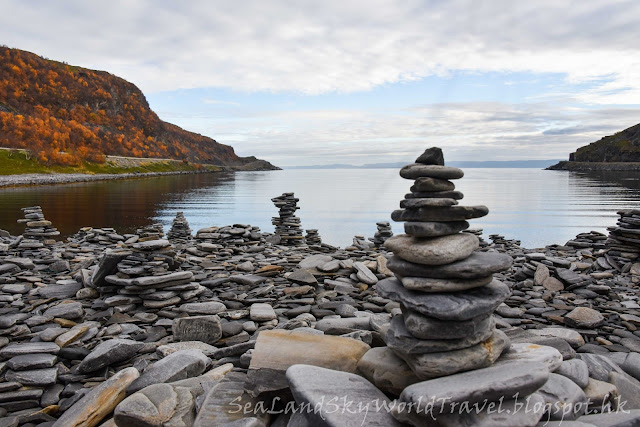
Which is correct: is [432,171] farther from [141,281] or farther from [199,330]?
[141,281]

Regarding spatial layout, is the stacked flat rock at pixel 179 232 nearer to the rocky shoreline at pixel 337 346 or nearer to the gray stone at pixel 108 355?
the rocky shoreline at pixel 337 346

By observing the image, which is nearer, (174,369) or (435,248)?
(435,248)

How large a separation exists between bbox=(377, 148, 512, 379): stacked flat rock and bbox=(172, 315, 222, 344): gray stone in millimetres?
4890

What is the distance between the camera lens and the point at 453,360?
5488 mm

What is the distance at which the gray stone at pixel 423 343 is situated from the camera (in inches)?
218

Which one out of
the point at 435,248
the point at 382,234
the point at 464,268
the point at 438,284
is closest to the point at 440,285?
the point at 438,284

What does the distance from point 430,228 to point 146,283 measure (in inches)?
354

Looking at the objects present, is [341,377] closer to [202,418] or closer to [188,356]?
[202,418]

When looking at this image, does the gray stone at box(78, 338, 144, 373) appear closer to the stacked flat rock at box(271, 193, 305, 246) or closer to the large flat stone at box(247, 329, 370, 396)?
the large flat stone at box(247, 329, 370, 396)

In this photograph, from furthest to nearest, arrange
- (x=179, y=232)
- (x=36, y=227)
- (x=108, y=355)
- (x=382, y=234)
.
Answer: (x=179, y=232), (x=36, y=227), (x=382, y=234), (x=108, y=355)

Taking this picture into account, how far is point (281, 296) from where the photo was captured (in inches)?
516

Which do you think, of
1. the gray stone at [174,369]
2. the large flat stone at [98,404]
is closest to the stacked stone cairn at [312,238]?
the gray stone at [174,369]

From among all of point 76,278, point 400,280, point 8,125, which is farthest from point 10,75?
point 400,280

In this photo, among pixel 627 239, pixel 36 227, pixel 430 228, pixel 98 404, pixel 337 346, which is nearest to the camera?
pixel 430 228
